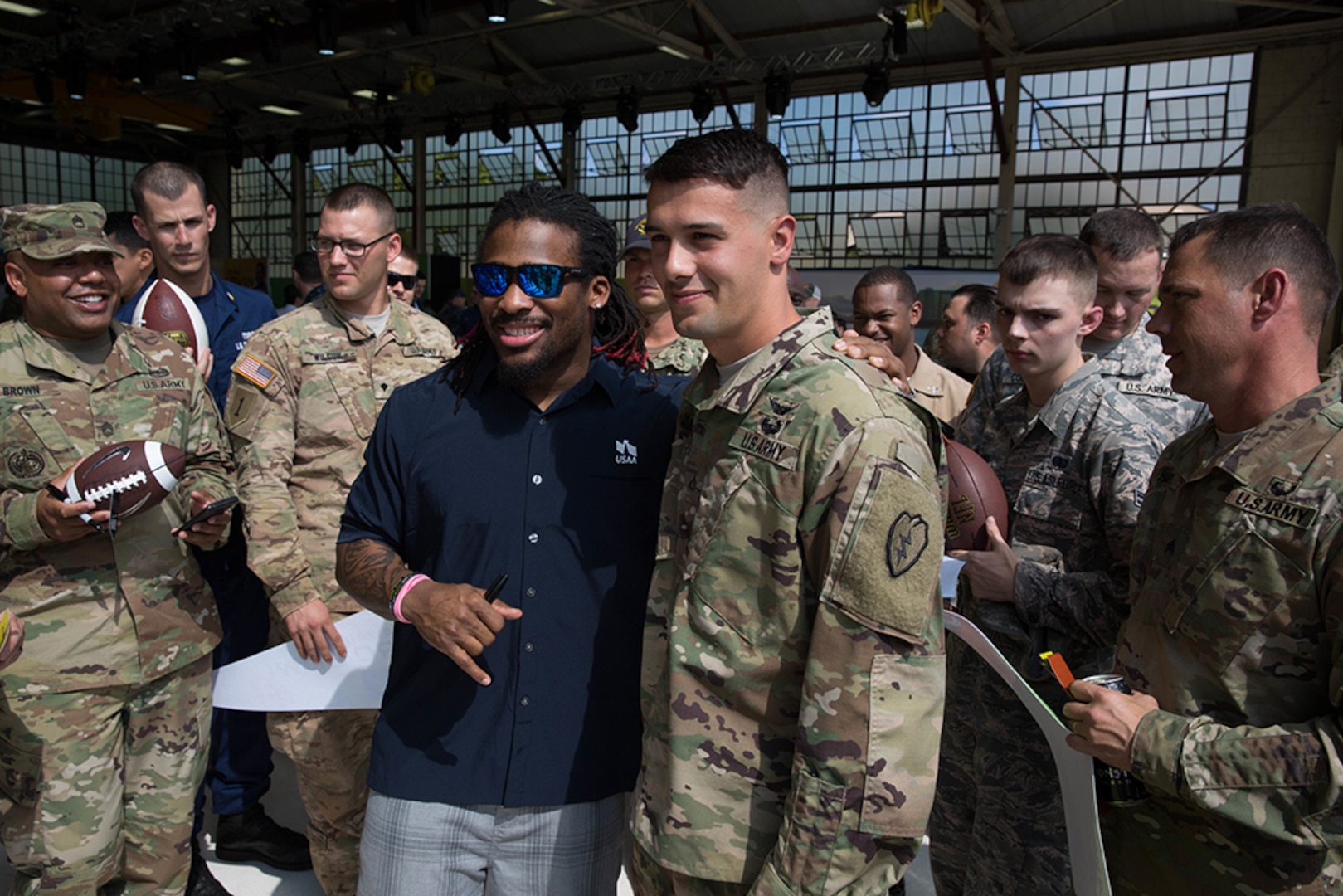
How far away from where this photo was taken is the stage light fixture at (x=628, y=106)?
16984 mm

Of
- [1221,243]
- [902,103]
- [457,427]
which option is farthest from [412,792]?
[902,103]

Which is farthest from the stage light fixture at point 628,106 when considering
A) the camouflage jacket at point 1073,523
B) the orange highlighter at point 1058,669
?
the orange highlighter at point 1058,669

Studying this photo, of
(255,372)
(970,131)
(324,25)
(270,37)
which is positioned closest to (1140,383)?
(255,372)

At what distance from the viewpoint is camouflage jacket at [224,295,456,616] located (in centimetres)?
311

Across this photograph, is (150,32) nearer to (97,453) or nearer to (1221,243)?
(97,453)

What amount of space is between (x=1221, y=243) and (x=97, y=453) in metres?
2.88

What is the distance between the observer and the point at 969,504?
257 cm

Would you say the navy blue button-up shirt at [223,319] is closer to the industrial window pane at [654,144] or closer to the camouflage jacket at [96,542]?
the camouflage jacket at [96,542]

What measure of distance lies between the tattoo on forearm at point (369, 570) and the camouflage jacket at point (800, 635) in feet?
2.02

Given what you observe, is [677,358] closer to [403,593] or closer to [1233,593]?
[403,593]

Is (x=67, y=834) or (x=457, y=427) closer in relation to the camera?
(x=457, y=427)

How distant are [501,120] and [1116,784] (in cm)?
1940

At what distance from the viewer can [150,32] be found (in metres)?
15.6

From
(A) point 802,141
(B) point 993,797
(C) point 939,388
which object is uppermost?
(A) point 802,141
